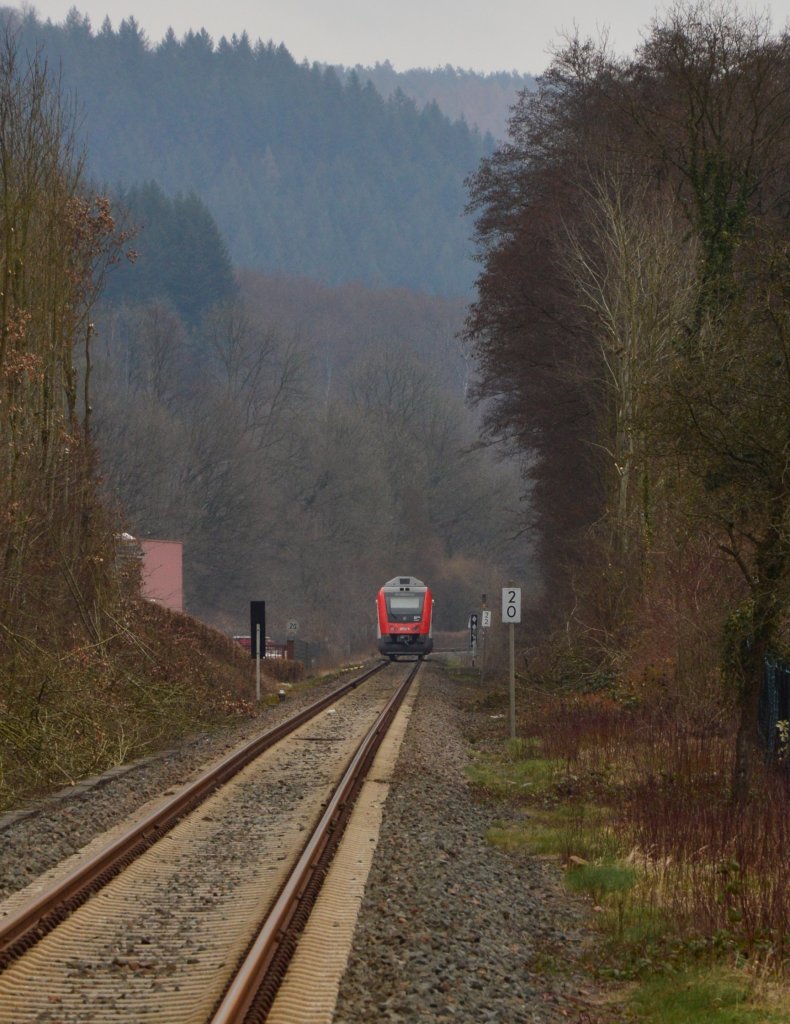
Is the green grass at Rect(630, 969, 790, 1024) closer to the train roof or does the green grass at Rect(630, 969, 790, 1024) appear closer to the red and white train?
the red and white train

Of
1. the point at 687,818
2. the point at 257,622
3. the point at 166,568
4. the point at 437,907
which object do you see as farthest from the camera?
the point at 166,568

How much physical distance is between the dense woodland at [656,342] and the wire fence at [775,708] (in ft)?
2.16

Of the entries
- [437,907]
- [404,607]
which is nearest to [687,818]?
[437,907]

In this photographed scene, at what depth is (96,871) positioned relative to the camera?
1027 centimetres

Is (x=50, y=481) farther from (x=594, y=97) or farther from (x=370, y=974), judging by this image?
(x=594, y=97)

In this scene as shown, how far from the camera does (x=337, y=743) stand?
20719mm

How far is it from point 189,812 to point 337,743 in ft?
23.8

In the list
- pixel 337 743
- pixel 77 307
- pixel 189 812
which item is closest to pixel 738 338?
pixel 189 812

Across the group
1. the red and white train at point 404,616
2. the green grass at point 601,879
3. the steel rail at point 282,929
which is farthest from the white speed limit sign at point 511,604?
the red and white train at point 404,616

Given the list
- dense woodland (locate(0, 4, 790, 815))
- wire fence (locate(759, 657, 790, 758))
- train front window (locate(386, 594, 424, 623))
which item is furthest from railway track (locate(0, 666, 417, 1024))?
train front window (locate(386, 594, 424, 623))

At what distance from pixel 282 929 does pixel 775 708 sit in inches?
374

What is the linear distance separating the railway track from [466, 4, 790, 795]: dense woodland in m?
4.64

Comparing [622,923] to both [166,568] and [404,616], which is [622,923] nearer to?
[166,568]

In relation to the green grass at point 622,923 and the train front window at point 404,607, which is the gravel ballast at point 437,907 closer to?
the green grass at point 622,923
